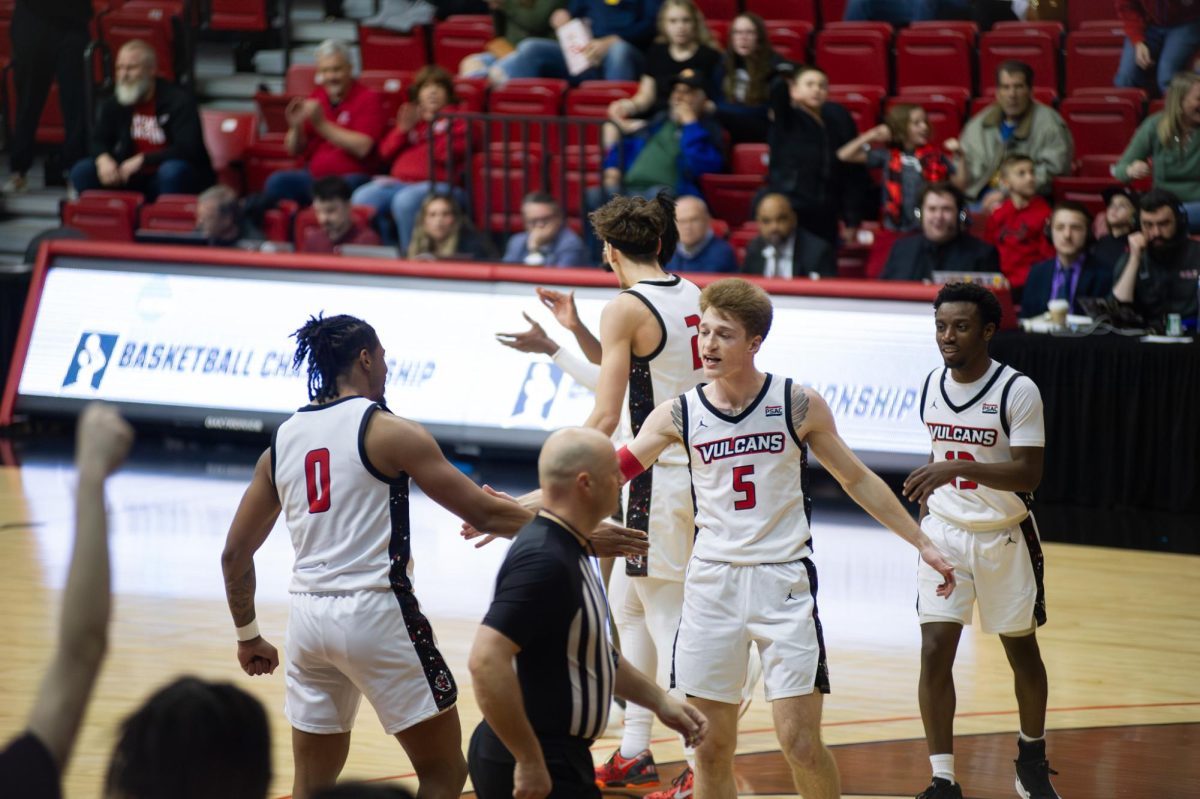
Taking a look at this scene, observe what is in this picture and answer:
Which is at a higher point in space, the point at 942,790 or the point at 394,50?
the point at 394,50

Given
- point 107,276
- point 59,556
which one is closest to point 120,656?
point 59,556

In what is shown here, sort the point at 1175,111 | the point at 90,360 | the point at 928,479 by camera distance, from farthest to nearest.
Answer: the point at 90,360
the point at 1175,111
the point at 928,479

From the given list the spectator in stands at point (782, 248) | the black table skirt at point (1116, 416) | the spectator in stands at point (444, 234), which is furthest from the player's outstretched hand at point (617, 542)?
the spectator in stands at point (444, 234)

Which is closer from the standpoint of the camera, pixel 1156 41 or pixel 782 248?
pixel 782 248

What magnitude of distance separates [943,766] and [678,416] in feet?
5.05

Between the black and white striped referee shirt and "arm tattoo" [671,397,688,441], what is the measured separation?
1252mm

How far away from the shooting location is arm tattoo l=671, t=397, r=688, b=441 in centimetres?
495

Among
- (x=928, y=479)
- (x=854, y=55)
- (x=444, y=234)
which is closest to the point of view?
(x=928, y=479)

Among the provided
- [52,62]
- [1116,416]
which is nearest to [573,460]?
[1116,416]

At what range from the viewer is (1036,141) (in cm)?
1198

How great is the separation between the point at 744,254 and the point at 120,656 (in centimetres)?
623

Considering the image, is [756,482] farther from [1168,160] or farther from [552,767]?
[1168,160]

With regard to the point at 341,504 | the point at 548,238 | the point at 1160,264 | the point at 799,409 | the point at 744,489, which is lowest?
the point at 548,238

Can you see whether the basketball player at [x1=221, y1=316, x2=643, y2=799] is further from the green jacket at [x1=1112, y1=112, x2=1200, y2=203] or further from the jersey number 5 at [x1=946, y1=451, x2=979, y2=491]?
the green jacket at [x1=1112, y1=112, x2=1200, y2=203]
